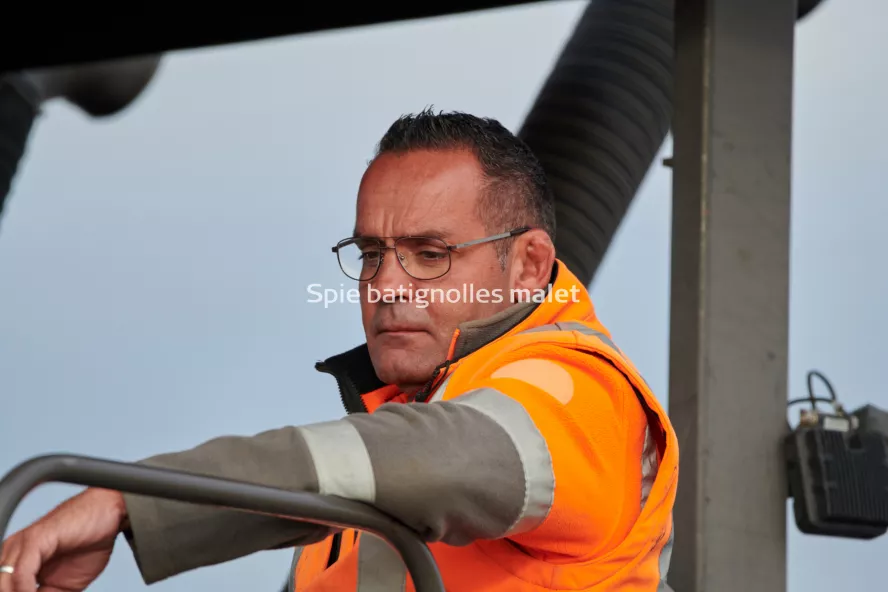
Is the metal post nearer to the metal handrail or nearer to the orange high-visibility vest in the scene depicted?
the orange high-visibility vest

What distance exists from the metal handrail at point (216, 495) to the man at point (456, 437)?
24 millimetres

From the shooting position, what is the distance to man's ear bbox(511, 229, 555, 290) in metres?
2.31

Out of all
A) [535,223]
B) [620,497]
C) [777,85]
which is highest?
[777,85]

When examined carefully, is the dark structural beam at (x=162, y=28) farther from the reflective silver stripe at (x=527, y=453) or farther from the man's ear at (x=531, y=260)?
the reflective silver stripe at (x=527, y=453)

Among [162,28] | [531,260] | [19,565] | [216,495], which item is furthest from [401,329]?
[162,28]

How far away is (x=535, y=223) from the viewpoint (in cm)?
238

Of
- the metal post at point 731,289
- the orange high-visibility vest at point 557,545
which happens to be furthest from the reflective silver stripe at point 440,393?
the metal post at point 731,289

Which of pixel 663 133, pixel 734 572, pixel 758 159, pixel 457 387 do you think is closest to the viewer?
pixel 457 387

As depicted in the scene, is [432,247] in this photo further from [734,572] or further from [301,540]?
[734,572]

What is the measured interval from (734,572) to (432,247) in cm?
152

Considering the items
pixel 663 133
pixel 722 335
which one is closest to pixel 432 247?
pixel 722 335

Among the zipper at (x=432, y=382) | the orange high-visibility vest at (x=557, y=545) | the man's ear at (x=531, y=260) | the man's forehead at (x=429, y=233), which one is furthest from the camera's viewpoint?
the man's ear at (x=531, y=260)

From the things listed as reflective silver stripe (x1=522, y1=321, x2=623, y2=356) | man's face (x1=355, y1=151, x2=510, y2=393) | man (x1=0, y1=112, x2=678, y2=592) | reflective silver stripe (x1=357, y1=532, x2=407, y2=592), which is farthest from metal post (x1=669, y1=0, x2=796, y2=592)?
reflective silver stripe (x1=357, y1=532, x2=407, y2=592)

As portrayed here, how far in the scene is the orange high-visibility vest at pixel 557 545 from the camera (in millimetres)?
1749
